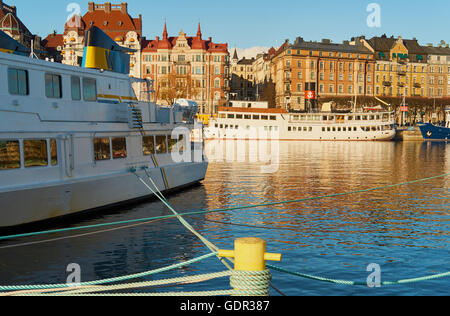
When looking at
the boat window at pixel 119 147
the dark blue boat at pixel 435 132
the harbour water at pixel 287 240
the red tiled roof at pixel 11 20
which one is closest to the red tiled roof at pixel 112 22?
the red tiled roof at pixel 11 20

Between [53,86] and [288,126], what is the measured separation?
77017mm

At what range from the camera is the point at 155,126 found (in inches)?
958

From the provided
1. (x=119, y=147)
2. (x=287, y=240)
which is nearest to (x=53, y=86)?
(x=119, y=147)

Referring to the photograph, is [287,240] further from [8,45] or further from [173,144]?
[8,45]

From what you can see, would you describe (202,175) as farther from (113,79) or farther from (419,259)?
(419,259)

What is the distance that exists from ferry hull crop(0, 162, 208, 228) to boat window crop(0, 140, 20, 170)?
1.01 meters

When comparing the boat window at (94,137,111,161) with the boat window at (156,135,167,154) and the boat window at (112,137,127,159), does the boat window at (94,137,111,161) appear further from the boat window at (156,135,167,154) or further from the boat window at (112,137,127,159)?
the boat window at (156,135,167,154)

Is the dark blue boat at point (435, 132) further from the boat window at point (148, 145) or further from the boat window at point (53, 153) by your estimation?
the boat window at point (53, 153)

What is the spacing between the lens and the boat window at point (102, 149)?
20047 millimetres

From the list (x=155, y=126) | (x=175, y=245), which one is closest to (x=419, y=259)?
(x=175, y=245)

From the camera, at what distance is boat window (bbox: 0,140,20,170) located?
16042 mm

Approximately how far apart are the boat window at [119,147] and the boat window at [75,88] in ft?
8.75

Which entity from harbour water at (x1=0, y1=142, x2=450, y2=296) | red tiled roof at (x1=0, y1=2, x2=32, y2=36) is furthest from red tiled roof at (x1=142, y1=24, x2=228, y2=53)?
harbour water at (x1=0, y1=142, x2=450, y2=296)

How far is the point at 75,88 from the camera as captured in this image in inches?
759
